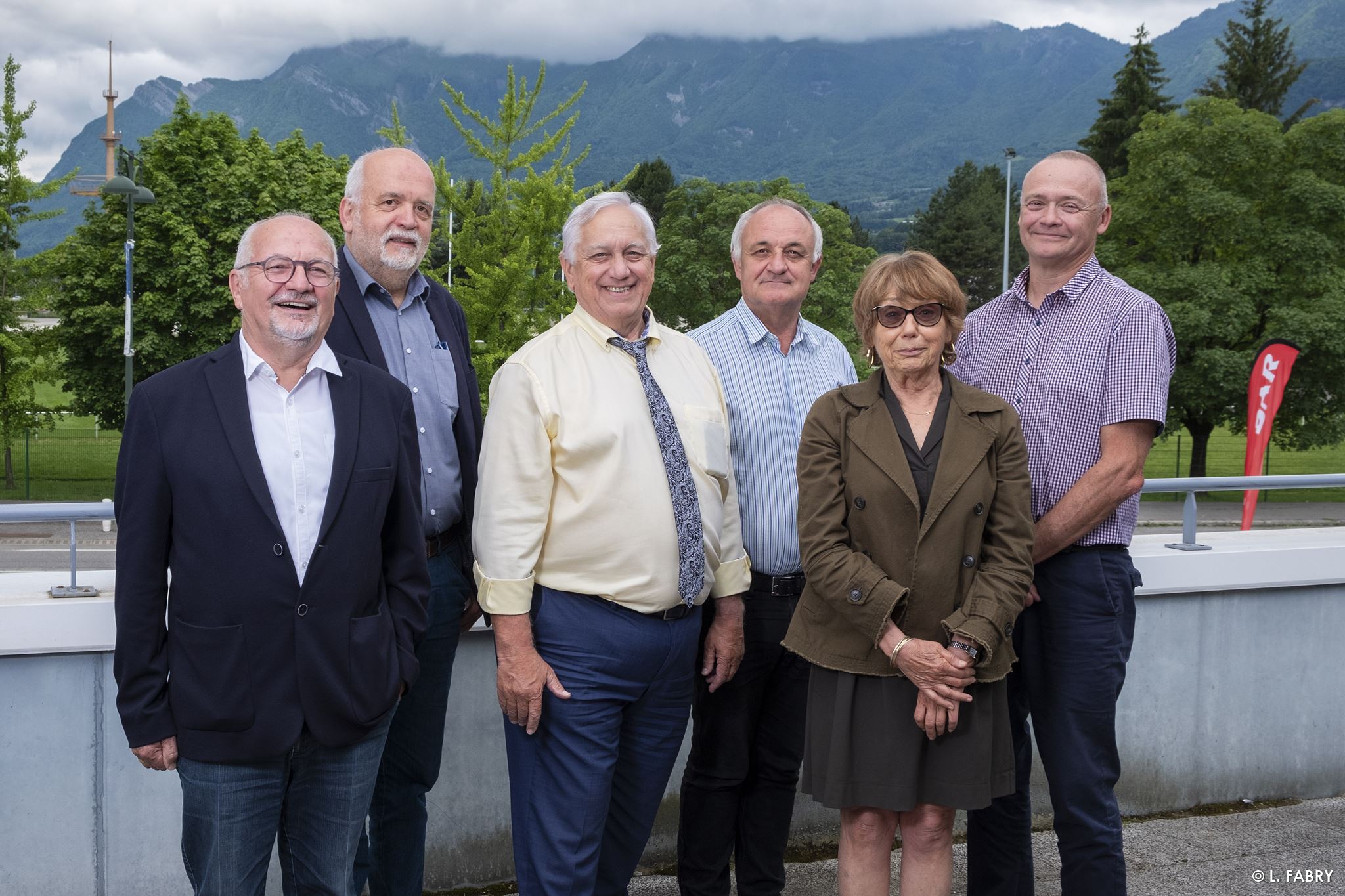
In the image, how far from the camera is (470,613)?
325cm

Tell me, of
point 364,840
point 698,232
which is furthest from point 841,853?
point 698,232

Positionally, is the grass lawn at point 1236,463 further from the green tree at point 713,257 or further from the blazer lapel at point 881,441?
the blazer lapel at point 881,441

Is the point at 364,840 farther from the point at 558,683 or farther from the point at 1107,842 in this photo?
the point at 1107,842

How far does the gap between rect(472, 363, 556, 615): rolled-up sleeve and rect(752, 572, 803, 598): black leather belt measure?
31.5 inches

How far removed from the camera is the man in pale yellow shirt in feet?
9.24

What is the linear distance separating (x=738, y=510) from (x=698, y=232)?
3476 centimetres

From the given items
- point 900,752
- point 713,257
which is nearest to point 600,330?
point 900,752

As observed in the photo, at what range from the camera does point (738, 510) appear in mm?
3271

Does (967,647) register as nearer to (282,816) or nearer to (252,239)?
(282,816)

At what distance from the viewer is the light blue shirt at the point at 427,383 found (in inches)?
121

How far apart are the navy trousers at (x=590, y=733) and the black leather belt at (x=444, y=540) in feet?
1.24

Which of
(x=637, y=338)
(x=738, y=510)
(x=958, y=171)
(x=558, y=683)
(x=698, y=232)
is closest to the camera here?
(x=558, y=683)

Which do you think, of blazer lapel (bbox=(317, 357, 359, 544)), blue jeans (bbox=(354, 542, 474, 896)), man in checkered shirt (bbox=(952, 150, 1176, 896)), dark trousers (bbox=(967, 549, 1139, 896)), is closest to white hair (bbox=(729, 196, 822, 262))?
man in checkered shirt (bbox=(952, 150, 1176, 896))

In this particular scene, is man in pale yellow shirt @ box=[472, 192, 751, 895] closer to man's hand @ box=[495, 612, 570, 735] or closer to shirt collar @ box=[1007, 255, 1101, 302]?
man's hand @ box=[495, 612, 570, 735]
